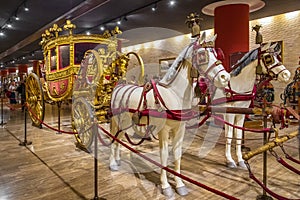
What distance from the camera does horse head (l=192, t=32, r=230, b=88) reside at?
222cm

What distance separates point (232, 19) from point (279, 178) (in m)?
4.21

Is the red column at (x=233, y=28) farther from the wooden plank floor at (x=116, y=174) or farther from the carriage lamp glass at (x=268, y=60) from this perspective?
the carriage lamp glass at (x=268, y=60)

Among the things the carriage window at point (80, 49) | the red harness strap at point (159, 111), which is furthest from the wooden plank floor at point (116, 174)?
the carriage window at point (80, 49)

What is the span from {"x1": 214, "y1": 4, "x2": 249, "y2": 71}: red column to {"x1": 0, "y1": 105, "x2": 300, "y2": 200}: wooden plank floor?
101 inches

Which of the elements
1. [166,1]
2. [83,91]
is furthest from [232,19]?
[83,91]

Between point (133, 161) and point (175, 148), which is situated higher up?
point (175, 148)

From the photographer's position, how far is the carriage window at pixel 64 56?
14.1ft

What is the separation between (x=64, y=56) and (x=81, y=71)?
743mm

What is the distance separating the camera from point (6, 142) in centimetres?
497

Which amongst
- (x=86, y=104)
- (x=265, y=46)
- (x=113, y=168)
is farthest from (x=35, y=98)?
(x=265, y=46)

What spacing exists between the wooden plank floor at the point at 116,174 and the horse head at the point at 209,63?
852 mm

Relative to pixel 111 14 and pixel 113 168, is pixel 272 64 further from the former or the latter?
pixel 111 14

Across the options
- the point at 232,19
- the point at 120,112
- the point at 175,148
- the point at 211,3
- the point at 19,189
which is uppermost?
the point at 211,3

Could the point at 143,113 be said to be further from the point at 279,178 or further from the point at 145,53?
the point at 145,53
